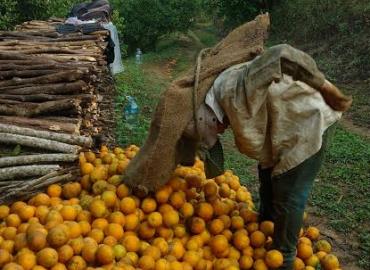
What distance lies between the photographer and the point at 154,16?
19.3 metres

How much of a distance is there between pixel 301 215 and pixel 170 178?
3.37 ft

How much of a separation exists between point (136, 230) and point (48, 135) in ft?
4.65

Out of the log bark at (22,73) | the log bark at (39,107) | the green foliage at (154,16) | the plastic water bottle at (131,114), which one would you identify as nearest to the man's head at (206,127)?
the log bark at (39,107)

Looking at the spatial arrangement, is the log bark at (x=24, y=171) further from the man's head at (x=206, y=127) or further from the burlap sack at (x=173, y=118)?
the man's head at (x=206, y=127)

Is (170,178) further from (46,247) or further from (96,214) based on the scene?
(46,247)

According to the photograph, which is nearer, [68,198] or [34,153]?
[68,198]

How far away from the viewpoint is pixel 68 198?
163 inches

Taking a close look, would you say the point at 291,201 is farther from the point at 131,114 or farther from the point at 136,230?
the point at 131,114

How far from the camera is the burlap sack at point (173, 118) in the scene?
341 cm

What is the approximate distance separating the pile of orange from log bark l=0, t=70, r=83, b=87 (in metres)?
1.35

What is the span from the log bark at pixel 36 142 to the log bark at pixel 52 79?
1.09m

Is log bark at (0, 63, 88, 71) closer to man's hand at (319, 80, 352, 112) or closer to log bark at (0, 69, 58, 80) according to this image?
log bark at (0, 69, 58, 80)

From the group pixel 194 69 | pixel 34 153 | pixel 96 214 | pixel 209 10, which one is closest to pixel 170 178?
pixel 96 214

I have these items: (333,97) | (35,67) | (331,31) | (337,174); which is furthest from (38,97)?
(331,31)
